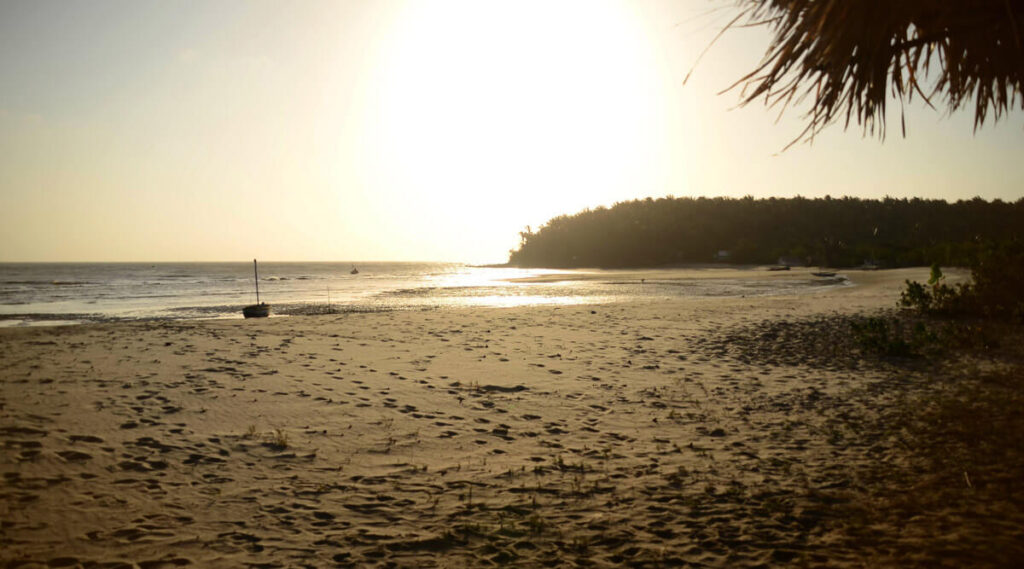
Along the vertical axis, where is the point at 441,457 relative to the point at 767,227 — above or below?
below

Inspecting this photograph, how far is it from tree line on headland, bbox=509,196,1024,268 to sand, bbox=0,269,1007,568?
62837 millimetres

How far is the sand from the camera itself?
14.2ft

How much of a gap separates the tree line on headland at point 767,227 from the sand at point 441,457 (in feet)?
206

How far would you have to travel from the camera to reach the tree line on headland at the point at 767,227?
239 ft

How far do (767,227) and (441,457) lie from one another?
269ft

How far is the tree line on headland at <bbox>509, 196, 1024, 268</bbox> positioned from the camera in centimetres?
7294

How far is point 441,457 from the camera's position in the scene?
6398 millimetres

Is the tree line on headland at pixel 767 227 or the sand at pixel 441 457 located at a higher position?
the tree line on headland at pixel 767 227

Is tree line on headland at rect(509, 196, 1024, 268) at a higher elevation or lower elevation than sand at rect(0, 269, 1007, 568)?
higher

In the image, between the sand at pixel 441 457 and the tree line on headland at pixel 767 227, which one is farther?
the tree line on headland at pixel 767 227

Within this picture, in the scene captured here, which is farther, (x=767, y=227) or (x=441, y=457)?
(x=767, y=227)

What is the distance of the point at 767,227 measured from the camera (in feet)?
259

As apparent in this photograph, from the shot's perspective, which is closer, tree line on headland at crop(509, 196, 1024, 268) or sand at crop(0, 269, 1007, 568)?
sand at crop(0, 269, 1007, 568)

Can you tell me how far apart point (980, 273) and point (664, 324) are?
844 centimetres
